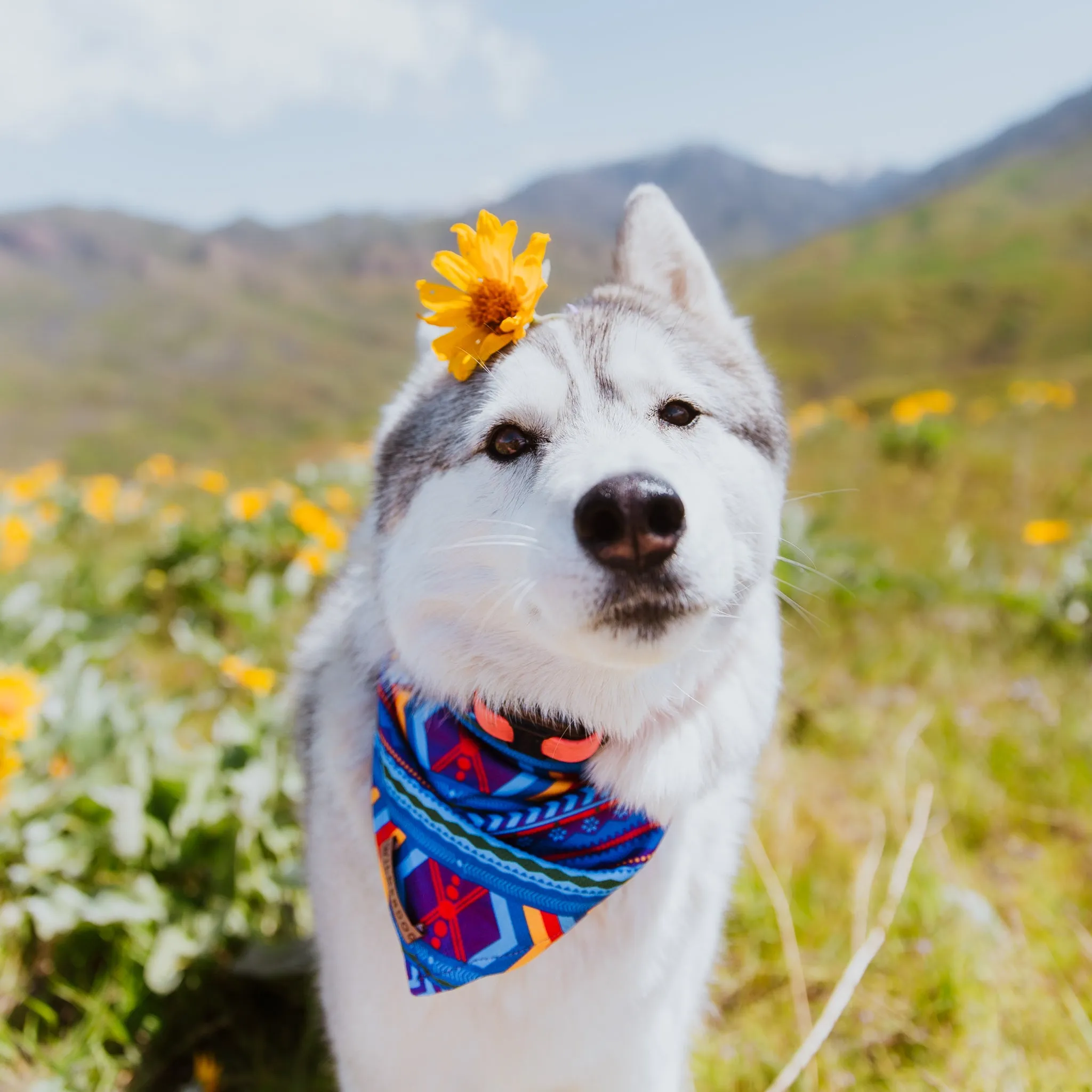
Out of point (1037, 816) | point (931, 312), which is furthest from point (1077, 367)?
point (931, 312)

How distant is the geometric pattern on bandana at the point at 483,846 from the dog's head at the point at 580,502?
0.16 meters

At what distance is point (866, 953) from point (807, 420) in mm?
6828

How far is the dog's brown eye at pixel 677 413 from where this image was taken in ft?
5.99

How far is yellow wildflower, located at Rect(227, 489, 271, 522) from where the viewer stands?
4742mm

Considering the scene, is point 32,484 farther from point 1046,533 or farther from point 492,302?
point 1046,533

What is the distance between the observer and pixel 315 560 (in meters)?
4.30

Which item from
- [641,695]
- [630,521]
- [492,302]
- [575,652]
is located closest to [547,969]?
[641,695]

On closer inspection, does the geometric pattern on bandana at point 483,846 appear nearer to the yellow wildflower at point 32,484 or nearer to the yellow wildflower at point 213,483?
the yellow wildflower at point 213,483

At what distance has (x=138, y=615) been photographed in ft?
14.1

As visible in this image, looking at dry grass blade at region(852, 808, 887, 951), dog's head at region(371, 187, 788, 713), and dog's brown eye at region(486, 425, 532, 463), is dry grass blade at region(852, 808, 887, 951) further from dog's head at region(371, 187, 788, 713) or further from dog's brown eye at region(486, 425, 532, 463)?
dog's brown eye at region(486, 425, 532, 463)

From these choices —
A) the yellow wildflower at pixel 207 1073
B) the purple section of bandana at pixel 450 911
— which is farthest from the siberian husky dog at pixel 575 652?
the yellow wildflower at pixel 207 1073

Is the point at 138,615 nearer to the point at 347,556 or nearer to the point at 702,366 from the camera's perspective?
the point at 347,556

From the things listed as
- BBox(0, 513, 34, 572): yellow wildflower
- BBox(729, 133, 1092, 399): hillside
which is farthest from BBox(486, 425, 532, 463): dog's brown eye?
BBox(729, 133, 1092, 399): hillside

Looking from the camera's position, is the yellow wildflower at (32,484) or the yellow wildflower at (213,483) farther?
the yellow wildflower at (213,483)
